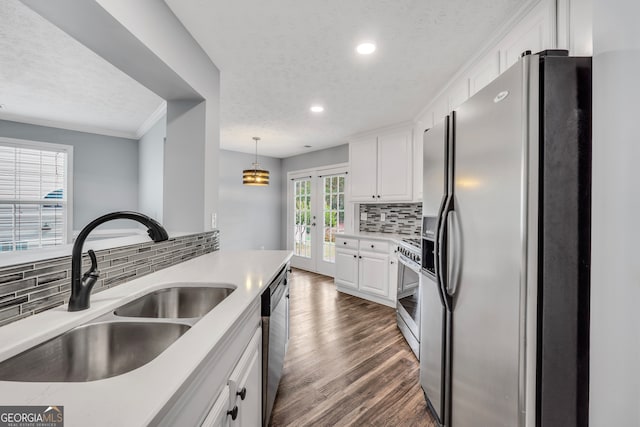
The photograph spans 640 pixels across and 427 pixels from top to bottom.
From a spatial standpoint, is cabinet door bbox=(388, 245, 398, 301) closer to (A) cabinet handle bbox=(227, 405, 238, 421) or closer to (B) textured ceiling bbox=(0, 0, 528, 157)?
(B) textured ceiling bbox=(0, 0, 528, 157)

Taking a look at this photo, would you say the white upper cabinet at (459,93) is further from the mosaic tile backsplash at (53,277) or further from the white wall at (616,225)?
the mosaic tile backsplash at (53,277)

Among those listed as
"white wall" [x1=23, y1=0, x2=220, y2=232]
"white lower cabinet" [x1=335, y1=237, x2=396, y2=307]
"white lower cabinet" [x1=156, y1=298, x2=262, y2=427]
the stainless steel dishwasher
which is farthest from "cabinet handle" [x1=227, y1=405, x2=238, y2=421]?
"white lower cabinet" [x1=335, y1=237, x2=396, y2=307]

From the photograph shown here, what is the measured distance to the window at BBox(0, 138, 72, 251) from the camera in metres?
3.58

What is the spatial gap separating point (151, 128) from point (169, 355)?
165 inches

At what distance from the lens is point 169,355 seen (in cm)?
66

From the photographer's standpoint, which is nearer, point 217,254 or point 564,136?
point 564,136

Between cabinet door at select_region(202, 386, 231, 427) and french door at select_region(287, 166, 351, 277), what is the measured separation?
398 cm

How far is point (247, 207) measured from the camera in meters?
5.77

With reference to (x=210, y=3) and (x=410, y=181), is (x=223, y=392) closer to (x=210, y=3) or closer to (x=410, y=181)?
(x=210, y=3)

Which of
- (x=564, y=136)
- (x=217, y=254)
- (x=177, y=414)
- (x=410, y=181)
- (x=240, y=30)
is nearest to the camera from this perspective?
(x=177, y=414)

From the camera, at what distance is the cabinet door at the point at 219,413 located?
2.44 feet

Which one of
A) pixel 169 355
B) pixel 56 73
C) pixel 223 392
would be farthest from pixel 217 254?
pixel 56 73

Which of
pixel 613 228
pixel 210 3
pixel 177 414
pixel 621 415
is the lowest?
pixel 621 415

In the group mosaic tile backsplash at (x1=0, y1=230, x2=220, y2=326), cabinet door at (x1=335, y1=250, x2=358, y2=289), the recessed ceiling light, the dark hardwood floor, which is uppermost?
the recessed ceiling light
